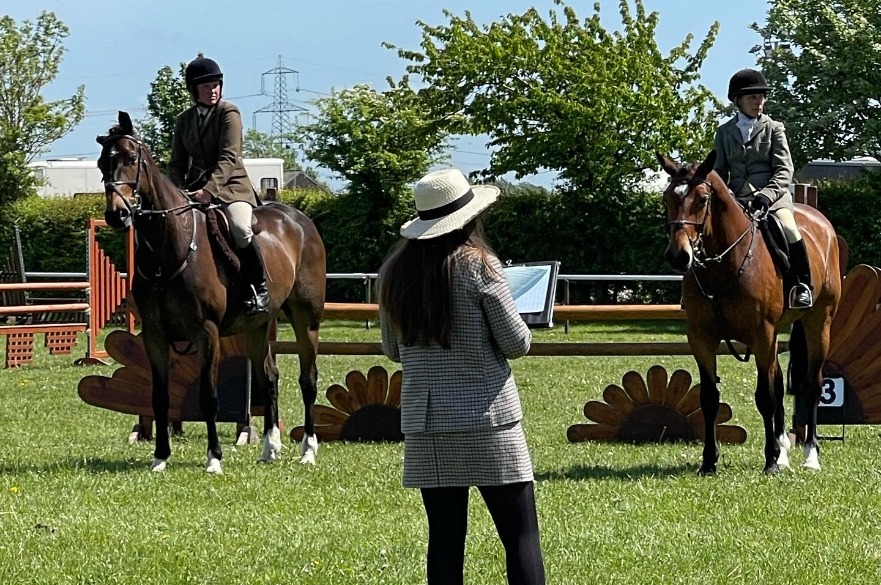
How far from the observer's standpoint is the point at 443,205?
5.29 meters

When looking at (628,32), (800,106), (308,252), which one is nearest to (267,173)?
(628,32)

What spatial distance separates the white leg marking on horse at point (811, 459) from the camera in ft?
34.4

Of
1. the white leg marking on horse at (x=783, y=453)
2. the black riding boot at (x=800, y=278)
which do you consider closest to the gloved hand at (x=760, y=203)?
the black riding boot at (x=800, y=278)

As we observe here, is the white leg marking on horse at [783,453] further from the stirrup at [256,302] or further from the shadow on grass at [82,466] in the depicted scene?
the shadow on grass at [82,466]

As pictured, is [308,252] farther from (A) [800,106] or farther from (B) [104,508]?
(A) [800,106]

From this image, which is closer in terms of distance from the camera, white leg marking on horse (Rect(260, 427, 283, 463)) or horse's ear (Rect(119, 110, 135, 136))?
horse's ear (Rect(119, 110, 135, 136))

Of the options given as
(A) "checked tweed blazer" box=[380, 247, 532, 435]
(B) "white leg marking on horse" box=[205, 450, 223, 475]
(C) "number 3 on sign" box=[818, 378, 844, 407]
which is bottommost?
(B) "white leg marking on horse" box=[205, 450, 223, 475]

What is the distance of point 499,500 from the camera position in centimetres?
525

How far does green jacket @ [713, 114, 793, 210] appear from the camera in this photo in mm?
10352

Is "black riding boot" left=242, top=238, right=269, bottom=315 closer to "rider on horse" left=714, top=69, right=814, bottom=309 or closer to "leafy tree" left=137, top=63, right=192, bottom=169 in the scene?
"rider on horse" left=714, top=69, right=814, bottom=309

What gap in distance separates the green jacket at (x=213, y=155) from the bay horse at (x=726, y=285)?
3447 millimetres

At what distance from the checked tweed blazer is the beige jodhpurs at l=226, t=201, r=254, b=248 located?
5739 mm

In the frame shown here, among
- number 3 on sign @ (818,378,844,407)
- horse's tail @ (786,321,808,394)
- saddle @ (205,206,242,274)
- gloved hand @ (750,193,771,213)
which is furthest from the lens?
number 3 on sign @ (818,378,844,407)

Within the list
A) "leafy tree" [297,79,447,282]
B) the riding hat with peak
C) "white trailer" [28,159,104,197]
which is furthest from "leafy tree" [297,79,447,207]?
the riding hat with peak
